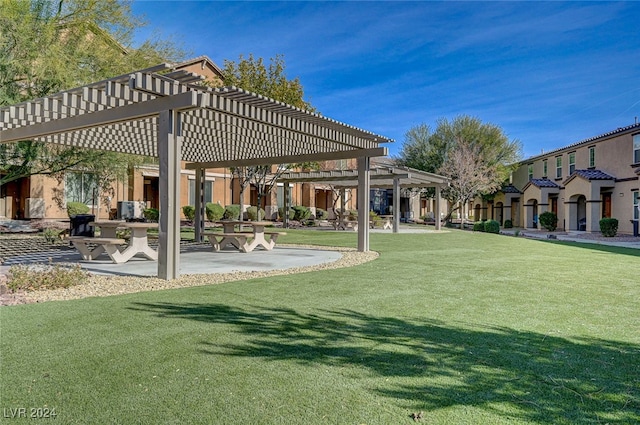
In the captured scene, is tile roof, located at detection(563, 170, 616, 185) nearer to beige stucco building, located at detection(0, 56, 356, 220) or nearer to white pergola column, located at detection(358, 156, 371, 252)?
white pergola column, located at detection(358, 156, 371, 252)

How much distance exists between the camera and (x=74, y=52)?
13.5 m

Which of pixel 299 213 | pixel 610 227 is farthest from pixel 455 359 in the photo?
pixel 299 213

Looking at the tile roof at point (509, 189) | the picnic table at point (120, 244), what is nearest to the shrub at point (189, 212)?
the picnic table at point (120, 244)

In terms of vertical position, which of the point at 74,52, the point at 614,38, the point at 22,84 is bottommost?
the point at 22,84

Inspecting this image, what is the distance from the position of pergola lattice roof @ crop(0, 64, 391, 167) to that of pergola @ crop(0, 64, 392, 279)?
2 cm

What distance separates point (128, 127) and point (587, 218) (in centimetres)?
2625

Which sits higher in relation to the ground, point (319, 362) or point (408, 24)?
point (408, 24)

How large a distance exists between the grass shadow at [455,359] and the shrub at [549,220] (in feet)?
88.2

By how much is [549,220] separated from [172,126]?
27453 millimetres

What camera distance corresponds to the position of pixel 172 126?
7.46m

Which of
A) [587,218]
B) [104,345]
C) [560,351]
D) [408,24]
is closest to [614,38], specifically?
[408,24]

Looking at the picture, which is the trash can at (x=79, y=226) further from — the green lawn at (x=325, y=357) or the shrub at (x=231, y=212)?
the shrub at (x=231, y=212)

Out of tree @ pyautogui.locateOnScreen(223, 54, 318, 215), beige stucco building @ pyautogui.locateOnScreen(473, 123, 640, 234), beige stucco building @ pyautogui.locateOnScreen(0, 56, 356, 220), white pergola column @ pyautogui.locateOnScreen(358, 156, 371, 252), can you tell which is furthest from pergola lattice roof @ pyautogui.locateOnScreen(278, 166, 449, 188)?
white pergola column @ pyautogui.locateOnScreen(358, 156, 371, 252)

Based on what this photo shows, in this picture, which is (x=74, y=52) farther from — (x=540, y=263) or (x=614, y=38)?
(x=614, y=38)
